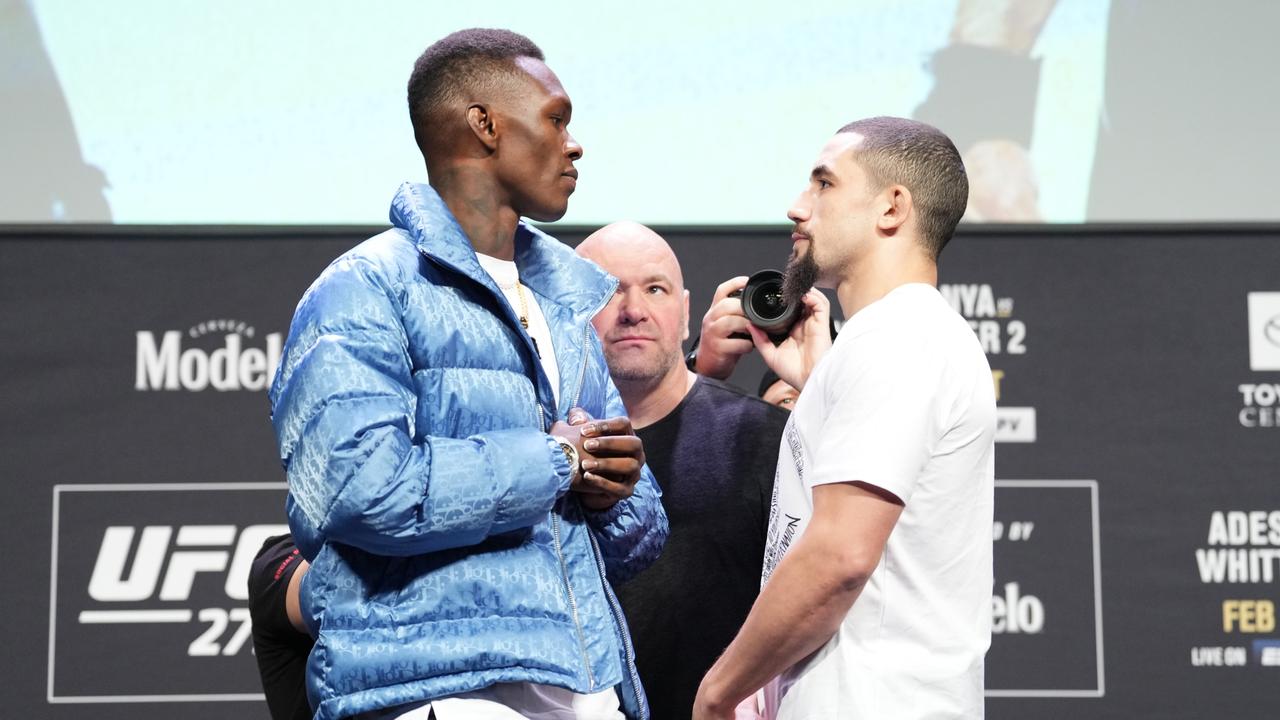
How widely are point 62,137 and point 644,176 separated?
53.5 inches

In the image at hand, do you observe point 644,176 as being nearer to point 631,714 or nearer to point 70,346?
point 70,346

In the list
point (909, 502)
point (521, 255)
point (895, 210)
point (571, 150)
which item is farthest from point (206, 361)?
point (909, 502)

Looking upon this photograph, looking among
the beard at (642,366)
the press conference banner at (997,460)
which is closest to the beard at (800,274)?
the beard at (642,366)

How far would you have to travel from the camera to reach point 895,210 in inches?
66.1

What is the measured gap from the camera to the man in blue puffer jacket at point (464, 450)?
55.1 inches

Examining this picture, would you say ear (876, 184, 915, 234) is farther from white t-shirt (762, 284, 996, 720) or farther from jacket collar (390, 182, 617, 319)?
jacket collar (390, 182, 617, 319)

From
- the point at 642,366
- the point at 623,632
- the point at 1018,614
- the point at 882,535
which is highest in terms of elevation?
the point at 642,366

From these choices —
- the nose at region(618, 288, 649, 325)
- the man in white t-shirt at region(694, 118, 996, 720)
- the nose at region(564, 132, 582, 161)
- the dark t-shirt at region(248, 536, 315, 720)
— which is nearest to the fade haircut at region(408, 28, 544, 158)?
the nose at region(564, 132, 582, 161)

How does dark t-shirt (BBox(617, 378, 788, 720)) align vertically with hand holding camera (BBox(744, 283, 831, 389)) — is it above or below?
below

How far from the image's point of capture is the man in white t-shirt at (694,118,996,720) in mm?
1448

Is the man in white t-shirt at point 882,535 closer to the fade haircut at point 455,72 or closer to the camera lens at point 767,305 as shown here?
the fade haircut at point 455,72

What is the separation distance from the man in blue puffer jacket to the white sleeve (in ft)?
0.80

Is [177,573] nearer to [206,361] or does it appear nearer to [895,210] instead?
[206,361]

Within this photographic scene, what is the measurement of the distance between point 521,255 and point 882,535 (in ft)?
1.96
